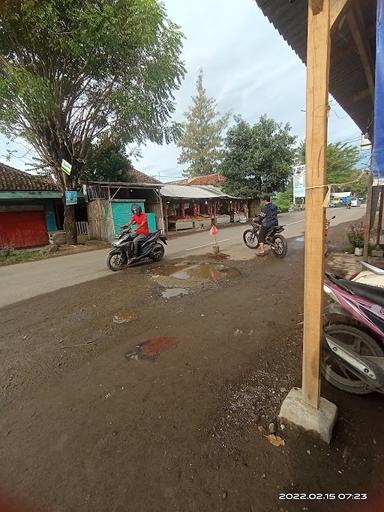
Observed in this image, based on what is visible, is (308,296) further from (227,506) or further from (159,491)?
(159,491)

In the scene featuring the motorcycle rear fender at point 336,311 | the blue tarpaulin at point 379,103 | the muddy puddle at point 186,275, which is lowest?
the muddy puddle at point 186,275

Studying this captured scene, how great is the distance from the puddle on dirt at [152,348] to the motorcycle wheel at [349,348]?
1708 mm

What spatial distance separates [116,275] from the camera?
6.85 meters

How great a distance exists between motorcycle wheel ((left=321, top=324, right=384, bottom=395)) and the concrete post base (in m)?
0.42

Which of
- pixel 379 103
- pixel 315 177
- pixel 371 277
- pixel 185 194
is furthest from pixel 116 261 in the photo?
pixel 185 194

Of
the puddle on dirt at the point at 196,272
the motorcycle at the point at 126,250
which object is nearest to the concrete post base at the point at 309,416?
the puddle on dirt at the point at 196,272

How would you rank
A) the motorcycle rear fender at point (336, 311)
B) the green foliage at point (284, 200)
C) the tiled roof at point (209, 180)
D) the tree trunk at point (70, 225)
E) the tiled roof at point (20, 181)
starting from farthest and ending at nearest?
1. the green foliage at point (284, 200)
2. the tiled roof at point (209, 180)
3. the tiled roof at point (20, 181)
4. the tree trunk at point (70, 225)
5. the motorcycle rear fender at point (336, 311)

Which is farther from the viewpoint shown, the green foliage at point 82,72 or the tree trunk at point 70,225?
the tree trunk at point 70,225

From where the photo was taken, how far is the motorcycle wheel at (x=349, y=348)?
220 cm

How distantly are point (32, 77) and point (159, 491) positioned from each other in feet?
38.6

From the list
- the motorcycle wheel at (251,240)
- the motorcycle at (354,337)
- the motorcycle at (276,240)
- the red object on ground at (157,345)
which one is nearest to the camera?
the motorcycle at (354,337)

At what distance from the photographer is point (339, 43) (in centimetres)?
394

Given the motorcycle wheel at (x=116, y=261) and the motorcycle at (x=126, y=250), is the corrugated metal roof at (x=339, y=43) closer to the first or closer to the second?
the motorcycle at (x=126, y=250)

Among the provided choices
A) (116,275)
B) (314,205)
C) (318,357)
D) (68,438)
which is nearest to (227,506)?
(318,357)
